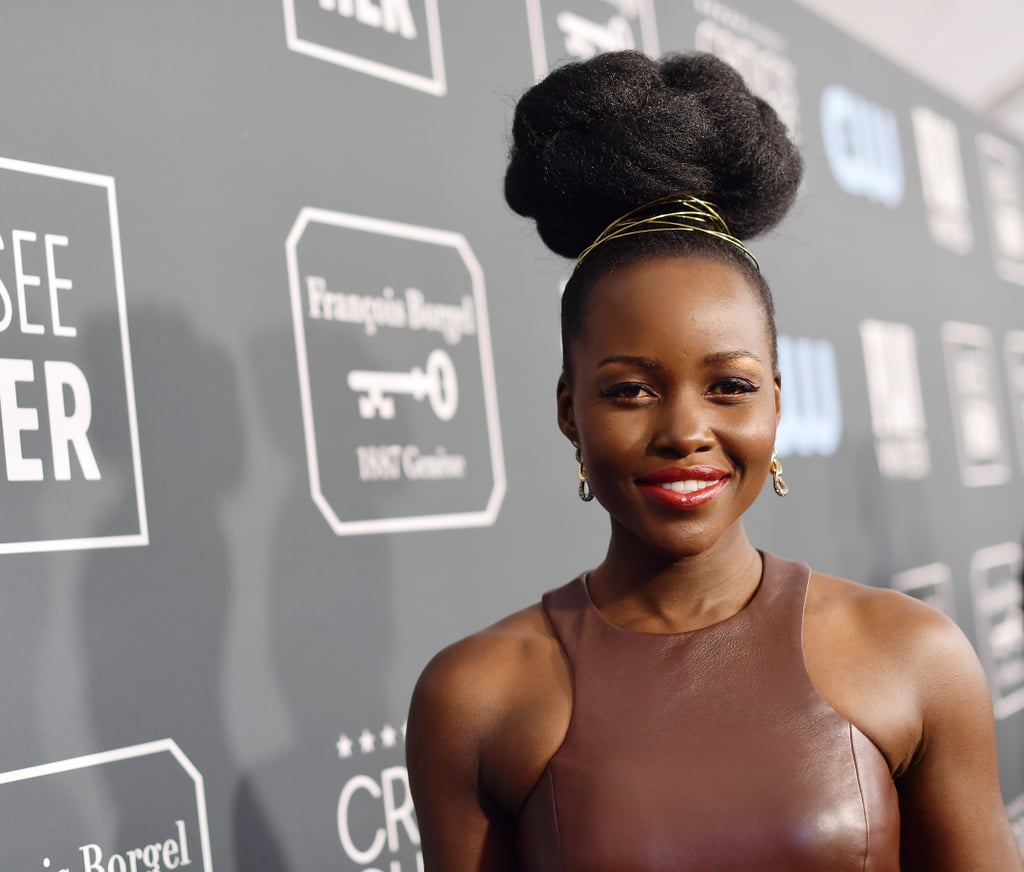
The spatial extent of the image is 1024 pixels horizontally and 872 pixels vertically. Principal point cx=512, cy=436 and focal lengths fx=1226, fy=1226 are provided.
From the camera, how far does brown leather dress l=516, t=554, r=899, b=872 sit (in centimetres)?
90

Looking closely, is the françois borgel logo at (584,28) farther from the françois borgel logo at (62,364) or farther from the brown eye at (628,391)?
the brown eye at (628,391)

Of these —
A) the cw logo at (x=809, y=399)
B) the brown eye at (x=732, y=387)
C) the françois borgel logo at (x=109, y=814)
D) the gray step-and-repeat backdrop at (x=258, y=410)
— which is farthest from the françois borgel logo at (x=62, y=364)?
the cw logo at (x=809, y=399)

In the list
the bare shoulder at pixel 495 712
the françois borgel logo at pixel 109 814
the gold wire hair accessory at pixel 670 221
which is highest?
the gold wire hair accessory at pixel 670 221

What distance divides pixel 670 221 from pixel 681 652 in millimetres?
363

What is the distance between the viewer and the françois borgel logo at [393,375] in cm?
159

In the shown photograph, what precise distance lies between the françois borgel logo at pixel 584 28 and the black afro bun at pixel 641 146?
970 millimetres

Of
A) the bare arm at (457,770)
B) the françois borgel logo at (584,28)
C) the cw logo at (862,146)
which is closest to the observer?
the bare arm at (457,770)

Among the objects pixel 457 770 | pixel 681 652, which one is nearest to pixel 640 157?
pixel 681 652

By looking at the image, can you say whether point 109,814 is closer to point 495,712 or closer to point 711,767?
point 495,712

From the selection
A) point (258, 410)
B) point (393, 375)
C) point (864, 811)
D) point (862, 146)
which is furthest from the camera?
point (862, 146)

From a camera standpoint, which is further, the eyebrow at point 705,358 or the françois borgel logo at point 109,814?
the françois borgel logo at point 109,814

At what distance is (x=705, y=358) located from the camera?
3.17ft

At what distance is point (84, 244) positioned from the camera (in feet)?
4.40

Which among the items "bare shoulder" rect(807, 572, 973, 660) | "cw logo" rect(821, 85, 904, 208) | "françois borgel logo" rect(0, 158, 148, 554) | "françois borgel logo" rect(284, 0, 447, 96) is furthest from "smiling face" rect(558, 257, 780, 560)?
Answer: "cw logo" rect(821, 85, 904, 208)
